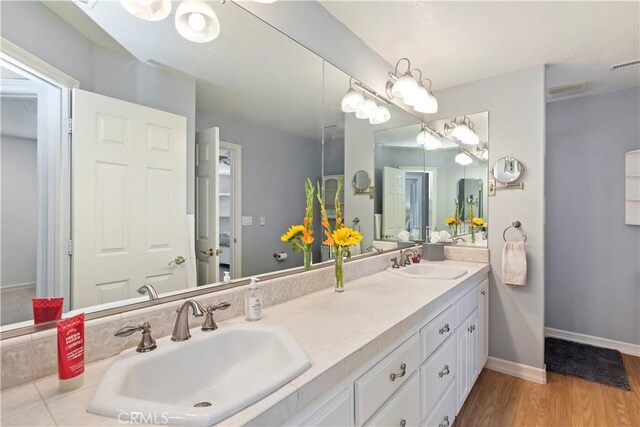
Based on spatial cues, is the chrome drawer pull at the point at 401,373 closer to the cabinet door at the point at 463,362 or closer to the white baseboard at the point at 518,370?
the cabinet door at the point at 463,362

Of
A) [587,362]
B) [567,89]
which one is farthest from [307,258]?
[567,89]

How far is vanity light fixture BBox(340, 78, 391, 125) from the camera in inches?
76.7

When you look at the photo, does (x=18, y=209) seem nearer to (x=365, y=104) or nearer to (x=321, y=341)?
(x=321, y=341)

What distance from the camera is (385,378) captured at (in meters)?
1.06

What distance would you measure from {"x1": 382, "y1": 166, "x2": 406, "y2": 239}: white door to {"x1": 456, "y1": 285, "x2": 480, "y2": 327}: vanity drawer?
69 centimetres

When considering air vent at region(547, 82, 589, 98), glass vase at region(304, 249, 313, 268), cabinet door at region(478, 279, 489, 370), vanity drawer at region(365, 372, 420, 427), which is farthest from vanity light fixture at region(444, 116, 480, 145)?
vanity drawer at region(365, 372, 420, 427)

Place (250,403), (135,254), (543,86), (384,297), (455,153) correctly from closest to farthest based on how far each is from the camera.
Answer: (250,403), (135,254), (384,297), (543,86), (455,153)

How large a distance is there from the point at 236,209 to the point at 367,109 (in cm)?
129

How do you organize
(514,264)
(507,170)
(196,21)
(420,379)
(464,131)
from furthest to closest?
(464,131) < (507,170) < (514,264) < (420,379) < (196,21)

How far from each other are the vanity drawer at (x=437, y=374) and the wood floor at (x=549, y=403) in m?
0.50

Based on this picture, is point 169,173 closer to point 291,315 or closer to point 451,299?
point 291,315

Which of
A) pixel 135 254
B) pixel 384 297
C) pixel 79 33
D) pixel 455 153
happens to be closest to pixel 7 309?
pixel 135 254

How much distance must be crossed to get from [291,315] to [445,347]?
0.88 m

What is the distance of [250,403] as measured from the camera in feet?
2.10
